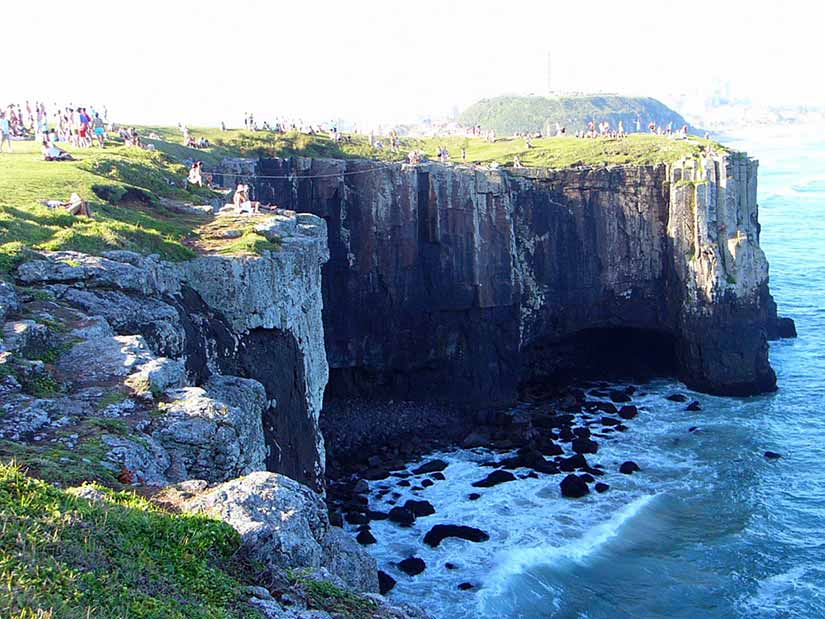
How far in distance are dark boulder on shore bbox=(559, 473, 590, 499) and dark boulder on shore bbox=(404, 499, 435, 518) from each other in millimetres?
6608

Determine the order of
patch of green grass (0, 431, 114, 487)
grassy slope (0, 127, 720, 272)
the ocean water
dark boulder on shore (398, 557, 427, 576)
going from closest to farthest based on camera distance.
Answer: patch of green grass (0, 431, 114, 487)
grassy slope (0, 127, 720, 272)
the ocean water
dark boulder on shore (398, 557, 427, 576)

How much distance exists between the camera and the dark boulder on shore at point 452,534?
34.7 meters

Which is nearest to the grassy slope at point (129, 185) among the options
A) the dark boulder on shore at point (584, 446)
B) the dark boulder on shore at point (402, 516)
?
the dark boulder on shore at point (402, 516)

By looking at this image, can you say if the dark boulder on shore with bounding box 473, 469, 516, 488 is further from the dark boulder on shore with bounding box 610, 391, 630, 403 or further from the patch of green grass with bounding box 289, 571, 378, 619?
the patch of green grass with bounding box 289, 571, 378, 619

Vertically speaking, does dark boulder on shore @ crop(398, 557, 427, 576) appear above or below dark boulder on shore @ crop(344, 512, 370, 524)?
above

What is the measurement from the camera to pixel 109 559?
9.00 meters

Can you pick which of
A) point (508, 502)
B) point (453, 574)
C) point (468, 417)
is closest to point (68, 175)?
point (453, 574)

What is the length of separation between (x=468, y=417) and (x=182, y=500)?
131 feet

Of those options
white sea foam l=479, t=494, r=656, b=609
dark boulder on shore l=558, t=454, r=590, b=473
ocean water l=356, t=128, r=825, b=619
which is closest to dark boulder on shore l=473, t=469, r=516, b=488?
ocean water l=356, t=128, r=825, b=619

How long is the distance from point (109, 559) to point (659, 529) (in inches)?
1205

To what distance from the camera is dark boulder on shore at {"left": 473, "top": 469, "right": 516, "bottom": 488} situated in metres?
40.8

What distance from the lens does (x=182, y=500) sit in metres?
11.3

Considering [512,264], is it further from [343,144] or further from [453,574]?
[453,574]

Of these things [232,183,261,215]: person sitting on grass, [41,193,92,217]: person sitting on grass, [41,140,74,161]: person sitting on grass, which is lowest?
[232,183,261,215]: person sitting on grass
